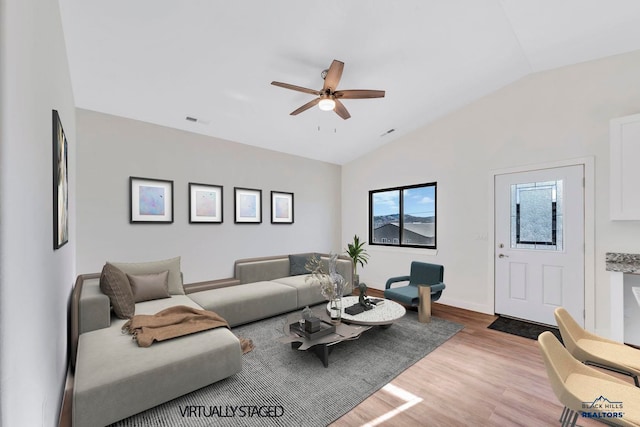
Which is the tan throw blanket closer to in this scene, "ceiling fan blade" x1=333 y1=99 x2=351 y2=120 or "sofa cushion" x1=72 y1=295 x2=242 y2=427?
"sofa cushion" x1=72 y1=295 x2=242 y2=427

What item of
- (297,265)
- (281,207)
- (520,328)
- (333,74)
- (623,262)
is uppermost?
(333,74)

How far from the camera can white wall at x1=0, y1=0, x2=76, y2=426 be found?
0.80 metres

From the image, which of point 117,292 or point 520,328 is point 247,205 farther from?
point 520,328

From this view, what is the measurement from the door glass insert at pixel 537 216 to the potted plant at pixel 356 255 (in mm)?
2513

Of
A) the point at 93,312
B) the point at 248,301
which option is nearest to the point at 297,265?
the point at 248,301

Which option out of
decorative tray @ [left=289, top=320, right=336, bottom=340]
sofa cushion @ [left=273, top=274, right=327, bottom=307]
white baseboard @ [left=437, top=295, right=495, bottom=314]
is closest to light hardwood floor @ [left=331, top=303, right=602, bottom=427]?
decorative tray @ [left=289, top=320, right=336, bottom=340]

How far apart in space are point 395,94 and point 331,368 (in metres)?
3.37

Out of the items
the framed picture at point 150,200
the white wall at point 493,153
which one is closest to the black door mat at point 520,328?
the white wall at point 493,153

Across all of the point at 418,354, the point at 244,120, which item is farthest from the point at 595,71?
the point at 244,120

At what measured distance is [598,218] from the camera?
10.5 feet

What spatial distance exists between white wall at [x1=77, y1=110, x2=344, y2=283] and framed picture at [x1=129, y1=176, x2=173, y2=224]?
7 cm

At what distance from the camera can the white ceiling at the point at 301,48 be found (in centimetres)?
231

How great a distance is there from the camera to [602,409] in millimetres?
1322

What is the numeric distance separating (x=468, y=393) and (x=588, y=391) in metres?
0.95
